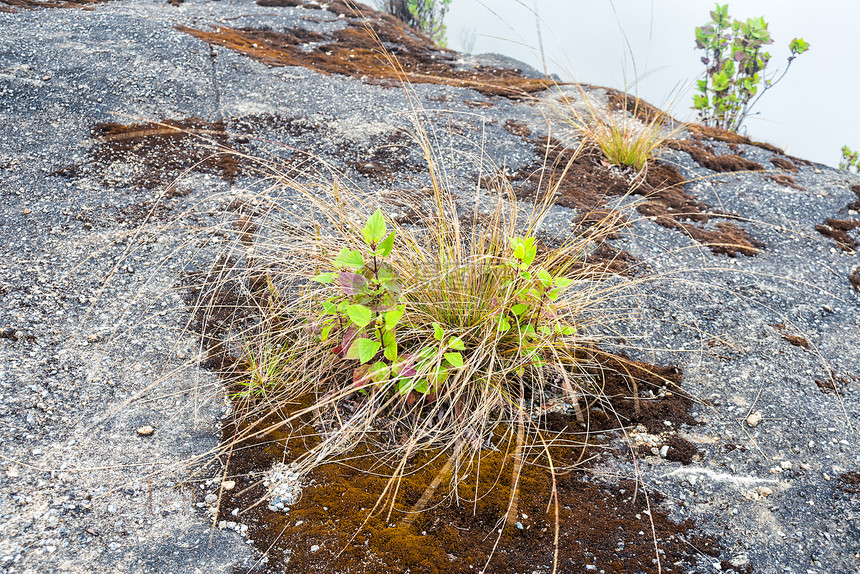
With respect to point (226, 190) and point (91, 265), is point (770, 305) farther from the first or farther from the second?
point (91, 265)

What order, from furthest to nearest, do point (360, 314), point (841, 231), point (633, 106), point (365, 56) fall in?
point (365, 56) → point (633, 106) → point (841, 231) → point (360, 314)

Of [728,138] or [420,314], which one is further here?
[728,138]

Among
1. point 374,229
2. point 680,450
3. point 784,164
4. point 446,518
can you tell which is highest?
point 784,164

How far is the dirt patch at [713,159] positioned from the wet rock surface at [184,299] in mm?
19

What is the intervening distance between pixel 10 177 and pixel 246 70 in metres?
1.98

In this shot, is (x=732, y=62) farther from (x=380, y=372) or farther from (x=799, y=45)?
(x=380, y=372)

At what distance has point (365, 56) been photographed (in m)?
5.57

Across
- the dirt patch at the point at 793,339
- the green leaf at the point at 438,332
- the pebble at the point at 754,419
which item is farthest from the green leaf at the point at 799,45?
the green leaf at the point at 438,332

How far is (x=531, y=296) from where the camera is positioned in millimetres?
2279

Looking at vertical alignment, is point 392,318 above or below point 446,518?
above

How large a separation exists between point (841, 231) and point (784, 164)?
100 cm

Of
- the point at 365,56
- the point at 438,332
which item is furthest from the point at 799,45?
the point at 438,332

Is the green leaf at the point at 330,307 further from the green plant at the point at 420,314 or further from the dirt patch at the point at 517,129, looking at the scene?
the dirt patch at the point at 517,129

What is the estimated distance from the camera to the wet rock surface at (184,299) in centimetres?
184
